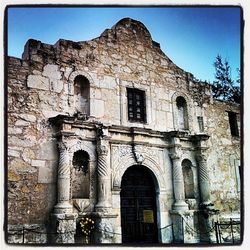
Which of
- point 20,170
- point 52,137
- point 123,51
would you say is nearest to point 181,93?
point 123,51

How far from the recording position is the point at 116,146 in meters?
6.92

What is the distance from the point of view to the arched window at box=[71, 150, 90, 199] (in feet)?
20.5

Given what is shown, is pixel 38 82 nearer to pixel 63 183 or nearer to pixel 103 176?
pixel 63 183

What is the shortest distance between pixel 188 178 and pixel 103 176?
256cm

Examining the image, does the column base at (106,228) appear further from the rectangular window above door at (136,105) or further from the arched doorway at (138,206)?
the rectangular window above door at (136,105)

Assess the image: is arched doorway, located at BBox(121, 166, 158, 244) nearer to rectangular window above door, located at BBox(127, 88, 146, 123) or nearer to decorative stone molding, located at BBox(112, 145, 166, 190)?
decorative stone molding, located at BBox(112, 145, 166, 190)

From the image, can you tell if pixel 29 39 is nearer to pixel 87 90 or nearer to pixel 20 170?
pixel 87 90

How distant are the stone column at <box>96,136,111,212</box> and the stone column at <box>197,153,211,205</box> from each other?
2.45 m

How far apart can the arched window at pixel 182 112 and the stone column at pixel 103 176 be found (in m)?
2.52

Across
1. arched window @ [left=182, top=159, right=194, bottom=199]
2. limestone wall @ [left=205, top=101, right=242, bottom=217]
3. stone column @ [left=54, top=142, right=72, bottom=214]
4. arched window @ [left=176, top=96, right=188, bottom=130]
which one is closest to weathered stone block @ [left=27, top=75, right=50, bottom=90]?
stone column @ [left=54, top=142, right=72, bottom=214]

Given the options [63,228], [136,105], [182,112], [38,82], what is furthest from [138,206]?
[38,82]

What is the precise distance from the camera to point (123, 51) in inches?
300

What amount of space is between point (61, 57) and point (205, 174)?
162 inches

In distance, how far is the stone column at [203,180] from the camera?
302 inches
